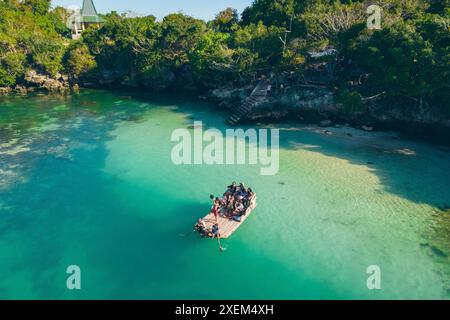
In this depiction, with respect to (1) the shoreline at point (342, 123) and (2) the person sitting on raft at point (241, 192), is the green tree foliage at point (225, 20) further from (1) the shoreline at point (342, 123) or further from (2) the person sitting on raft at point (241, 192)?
(2) the person sitting on raft at point (241, 192)

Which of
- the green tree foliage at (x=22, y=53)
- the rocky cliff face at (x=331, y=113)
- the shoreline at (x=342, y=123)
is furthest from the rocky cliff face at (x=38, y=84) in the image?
the rocky cliff face at (x=331, y=113)

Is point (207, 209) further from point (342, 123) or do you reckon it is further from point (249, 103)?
point (342, 123)

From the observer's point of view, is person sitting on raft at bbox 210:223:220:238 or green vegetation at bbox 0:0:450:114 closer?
person sitting on raft at bbox 210:223:220:238

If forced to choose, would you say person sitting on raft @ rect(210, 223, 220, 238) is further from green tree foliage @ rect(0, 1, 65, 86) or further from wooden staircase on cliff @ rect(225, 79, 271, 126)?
green tree foliage @ rect(0, 1, 65, 86)

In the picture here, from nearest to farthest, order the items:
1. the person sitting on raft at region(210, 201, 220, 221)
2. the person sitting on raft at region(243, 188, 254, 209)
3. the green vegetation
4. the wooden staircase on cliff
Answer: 1. the person sitting on raft at region(210, 201, 220, 221)
2. the person sitting on raft at region(243, 188, 254, 209)
3. the green vegetation
4. the wooden staircase on cliff

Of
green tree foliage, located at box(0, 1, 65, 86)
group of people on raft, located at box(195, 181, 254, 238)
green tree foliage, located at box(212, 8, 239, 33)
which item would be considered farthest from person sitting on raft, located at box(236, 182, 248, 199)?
green tree foliage, located at box(0, 1, 65, 86)

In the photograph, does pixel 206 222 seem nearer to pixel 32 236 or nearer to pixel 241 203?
pixel 241 203
